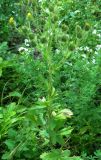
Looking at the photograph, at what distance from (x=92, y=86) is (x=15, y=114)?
58 cm

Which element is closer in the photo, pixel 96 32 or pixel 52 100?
pixel 52 100

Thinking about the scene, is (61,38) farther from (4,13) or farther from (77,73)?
(4,13)

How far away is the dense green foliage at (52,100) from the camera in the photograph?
251cm

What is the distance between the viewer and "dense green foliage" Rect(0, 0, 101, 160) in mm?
2508

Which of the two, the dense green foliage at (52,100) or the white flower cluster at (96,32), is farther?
the white flower cluster at (96,32)

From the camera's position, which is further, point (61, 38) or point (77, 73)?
point (77, 73)

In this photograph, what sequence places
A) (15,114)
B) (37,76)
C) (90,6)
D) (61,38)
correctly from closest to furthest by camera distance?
(61,38) < (15,114) < (37,76) < (90,6)

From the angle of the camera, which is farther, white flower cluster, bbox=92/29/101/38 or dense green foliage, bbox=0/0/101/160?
white flower cluster, bbox=92/29/101/38

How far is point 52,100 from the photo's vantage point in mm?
2484

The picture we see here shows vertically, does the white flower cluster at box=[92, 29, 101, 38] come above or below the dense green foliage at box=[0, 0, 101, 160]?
above

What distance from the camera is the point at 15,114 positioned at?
2852 millimetres

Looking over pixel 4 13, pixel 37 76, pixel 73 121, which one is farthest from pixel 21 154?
pixel 4 13

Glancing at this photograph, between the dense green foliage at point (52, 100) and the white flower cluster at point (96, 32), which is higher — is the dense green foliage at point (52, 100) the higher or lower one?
the lower one

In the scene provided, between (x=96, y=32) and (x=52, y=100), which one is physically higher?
(x=96, y=32)
